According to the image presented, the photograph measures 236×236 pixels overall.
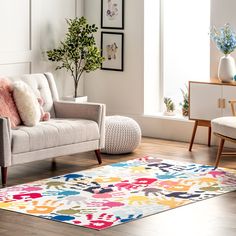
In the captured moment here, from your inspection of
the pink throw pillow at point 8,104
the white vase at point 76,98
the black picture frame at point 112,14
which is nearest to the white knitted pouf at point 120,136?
the white vase at point 76,98

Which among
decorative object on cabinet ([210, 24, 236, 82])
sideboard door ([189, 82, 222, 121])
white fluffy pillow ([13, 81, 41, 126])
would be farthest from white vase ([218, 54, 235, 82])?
white fluffy pillow ([13, 81, 41, 126])

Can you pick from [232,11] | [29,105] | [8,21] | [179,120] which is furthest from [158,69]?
[29,105]

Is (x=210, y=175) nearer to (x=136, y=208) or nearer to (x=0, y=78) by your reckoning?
(x=136, y=208)

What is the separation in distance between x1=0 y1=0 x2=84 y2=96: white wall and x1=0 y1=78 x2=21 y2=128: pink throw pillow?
116 centimetres

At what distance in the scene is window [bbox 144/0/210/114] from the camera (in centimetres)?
828

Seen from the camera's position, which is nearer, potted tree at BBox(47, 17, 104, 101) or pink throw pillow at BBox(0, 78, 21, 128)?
pink throw pillow at BBox(0, 78, 21, 128)

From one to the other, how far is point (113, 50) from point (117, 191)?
9.67ft

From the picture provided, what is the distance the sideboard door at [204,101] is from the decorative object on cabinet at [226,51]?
0.46 ft

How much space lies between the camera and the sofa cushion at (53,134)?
246 inches

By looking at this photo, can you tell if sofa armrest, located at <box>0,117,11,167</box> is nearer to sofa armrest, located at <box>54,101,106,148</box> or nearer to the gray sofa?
the gray sofa

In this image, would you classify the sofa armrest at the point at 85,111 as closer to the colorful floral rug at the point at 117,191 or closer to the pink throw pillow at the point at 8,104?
the colorful floral rug at the point at 117,191

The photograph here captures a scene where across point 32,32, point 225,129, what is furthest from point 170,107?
point 225,129

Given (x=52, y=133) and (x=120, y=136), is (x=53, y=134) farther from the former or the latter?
(x=120, y=136)

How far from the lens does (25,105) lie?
659cm
